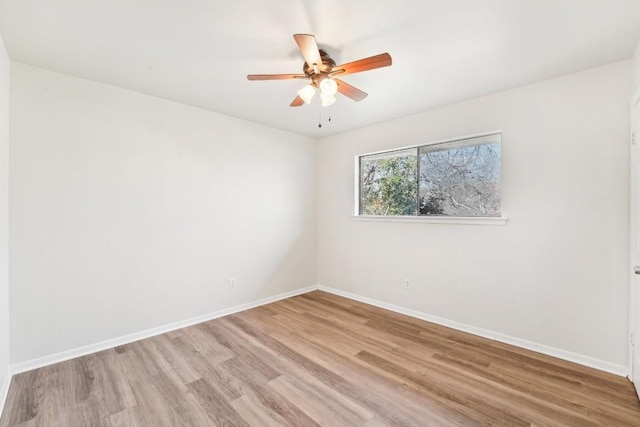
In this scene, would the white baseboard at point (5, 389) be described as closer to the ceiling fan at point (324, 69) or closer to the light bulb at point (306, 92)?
the ceiling fan at point (324, 69)

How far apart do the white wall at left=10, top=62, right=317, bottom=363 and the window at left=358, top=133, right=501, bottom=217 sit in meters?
1.40

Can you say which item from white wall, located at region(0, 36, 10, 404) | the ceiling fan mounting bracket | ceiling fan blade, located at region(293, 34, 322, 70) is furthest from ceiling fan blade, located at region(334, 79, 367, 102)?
white wall, located at region(0, 36, 10, 404)

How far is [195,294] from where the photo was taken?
3.20 meters

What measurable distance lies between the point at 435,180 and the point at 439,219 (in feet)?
1.59

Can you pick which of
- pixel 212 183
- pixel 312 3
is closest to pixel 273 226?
pixel 212 183

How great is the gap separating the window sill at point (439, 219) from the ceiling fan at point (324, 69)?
66.7 inches

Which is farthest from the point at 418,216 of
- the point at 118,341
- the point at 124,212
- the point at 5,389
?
the point at 5,389

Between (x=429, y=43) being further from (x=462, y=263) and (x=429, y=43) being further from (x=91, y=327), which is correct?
(x=91, y=327)

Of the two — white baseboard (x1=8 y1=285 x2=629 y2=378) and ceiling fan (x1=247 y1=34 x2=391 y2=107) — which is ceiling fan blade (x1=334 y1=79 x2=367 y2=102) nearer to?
ceiling fan (x1=247 y1=34 x2=391 y2=107)

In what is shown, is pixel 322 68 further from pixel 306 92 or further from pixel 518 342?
pixel 518 342

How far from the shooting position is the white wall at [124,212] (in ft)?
7.43

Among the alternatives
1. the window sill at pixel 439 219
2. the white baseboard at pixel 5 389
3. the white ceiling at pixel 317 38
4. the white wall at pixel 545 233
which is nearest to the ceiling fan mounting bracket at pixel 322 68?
the white ceiling at pixel 317 38

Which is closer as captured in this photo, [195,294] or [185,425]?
[185,425]

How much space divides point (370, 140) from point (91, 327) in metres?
3.65
